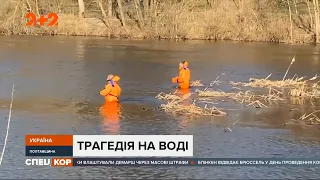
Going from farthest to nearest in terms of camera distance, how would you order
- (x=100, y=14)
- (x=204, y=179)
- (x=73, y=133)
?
1. (x=100, y=14)
2. (x=73, y=133)
3. (x=204, y=179)

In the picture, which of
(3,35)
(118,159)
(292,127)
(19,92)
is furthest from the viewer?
(3,35)

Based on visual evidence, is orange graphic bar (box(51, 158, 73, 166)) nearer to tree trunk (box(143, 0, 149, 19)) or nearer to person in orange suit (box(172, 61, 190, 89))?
person in orange suit (box(172, 61, 190, 89))

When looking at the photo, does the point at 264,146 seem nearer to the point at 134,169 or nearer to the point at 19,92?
the point at 134,169

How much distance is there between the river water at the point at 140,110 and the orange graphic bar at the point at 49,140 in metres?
0.29

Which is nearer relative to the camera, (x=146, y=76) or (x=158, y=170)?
(x=158, y=170)

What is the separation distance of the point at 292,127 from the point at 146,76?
11.0 metres

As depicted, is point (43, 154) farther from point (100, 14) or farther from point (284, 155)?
point (100, 14)

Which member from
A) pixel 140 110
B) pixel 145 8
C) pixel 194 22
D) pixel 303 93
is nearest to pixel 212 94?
pixel 303 93

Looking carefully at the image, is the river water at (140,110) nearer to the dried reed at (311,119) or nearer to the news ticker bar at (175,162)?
the news ticker bar at (175,162)

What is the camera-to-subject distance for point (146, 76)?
86.4 ft

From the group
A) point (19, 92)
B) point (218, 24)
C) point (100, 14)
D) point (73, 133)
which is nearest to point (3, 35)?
point (100, 14)

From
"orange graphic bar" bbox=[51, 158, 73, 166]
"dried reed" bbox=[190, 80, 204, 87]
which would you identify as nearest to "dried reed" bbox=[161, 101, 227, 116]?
"dried reed" bbox=[190, 80, 204, 87]

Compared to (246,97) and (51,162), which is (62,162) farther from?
(246,97)

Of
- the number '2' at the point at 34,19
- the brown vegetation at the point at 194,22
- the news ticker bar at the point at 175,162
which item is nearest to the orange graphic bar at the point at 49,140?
the news ticker bar at the point at 175,162
